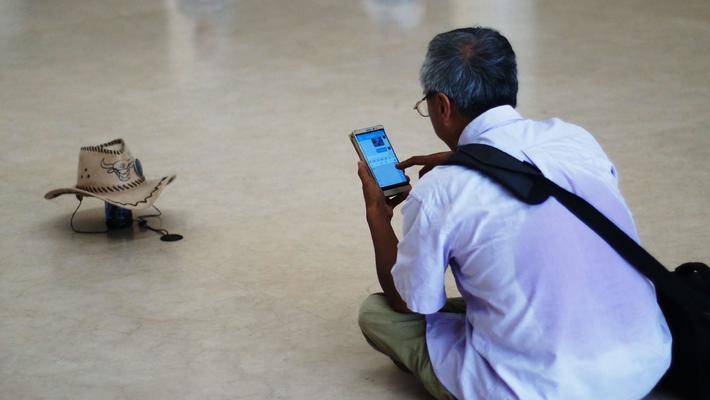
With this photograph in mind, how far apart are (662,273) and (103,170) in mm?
2336

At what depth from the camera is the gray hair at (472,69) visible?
253cm

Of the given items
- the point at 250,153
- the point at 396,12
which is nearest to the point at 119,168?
the point at 250,153

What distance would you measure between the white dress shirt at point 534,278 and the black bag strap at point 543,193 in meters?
0.02

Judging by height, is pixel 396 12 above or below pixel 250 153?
above

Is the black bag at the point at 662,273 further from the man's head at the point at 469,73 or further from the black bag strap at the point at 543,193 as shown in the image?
the man's head at the point at 469,73

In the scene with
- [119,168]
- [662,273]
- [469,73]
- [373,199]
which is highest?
[469,73]

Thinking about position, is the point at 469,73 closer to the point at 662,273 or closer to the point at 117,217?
the point at 662,273

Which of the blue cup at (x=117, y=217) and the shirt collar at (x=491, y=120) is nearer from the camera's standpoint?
the shirt collar at (x=491, y=120)

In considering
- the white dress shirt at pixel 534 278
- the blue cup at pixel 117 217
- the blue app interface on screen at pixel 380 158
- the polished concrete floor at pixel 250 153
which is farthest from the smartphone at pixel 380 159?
the blue cup at pixel 117 217

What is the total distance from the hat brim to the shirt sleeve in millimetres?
1771

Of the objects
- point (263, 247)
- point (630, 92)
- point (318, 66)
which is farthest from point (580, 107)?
point (263, 247)

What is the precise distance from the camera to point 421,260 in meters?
2.50

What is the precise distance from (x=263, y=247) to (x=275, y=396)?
1.14 m

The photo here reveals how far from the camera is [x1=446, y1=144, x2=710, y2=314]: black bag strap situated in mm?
2432
